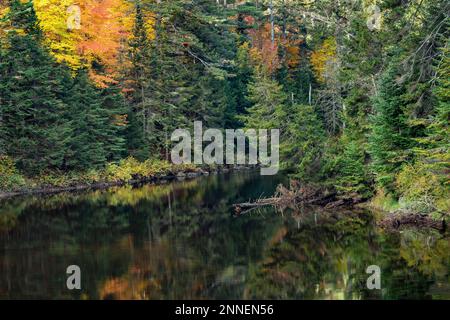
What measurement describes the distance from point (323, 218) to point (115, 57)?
90.0ft

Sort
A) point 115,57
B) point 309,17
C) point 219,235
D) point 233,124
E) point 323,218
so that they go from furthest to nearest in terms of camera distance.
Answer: point 309,17 → point 233,124 → point 115,57 → point 323,218 → point 219,235

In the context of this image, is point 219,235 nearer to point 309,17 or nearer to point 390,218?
point 390,218

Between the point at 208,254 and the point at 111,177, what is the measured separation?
24.8 meters

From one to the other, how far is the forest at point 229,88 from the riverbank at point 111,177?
0.15 metres

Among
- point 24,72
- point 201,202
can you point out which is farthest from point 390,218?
point 24,72

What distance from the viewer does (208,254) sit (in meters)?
19.3

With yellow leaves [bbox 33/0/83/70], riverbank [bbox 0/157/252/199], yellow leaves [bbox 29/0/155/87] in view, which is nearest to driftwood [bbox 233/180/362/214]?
riverbank [bbox 0/157/252/199]

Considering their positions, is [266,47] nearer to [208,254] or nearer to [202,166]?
[202,166]

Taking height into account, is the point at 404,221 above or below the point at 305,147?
below

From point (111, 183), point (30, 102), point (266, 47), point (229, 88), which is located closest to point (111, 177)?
point (111, 183)

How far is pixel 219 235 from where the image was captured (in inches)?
882

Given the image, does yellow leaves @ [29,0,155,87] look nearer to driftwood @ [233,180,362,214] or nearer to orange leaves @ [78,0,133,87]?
orange leaves @ [78,0,133,87]

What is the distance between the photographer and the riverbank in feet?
123

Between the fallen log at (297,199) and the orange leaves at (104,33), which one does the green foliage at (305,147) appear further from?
the orange leaves at (104,33)
